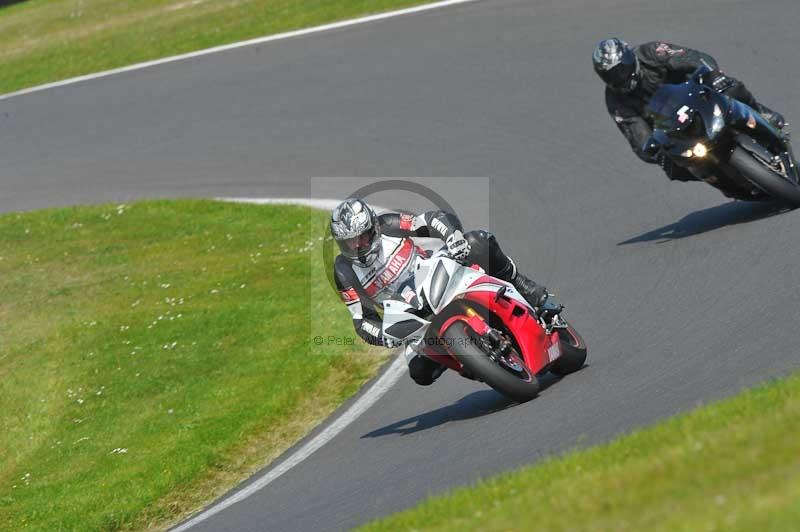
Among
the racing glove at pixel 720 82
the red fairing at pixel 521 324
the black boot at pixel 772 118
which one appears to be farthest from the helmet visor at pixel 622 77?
the red fairing at pixel 521 324

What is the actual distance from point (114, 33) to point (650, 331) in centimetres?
1841

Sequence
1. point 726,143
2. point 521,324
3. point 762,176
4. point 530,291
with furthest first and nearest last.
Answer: point 726,143
point 762,176
point 530,291
point 521,324

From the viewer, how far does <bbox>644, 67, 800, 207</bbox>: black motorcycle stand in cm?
1070

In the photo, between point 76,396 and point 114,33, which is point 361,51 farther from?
point 76,396

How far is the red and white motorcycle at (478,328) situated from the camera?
846cm

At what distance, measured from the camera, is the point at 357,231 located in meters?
8.98

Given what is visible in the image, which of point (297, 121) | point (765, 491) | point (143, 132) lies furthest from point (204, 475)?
point (143, 132)

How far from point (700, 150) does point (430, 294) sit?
3215 millimetres

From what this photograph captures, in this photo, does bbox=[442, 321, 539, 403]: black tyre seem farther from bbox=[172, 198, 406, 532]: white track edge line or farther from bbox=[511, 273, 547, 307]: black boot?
bbox=[172, 198, 406, 532]: white track edge line

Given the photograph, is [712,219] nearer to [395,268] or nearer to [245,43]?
[395,268]

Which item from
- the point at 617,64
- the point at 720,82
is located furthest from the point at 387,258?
the point at 720,82

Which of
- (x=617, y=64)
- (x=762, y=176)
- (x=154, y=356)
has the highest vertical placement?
(x=617, y=64)

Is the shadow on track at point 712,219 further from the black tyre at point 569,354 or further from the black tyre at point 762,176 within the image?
the black tyre at point 569,354

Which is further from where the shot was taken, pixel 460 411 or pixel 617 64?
pixel 617 64
